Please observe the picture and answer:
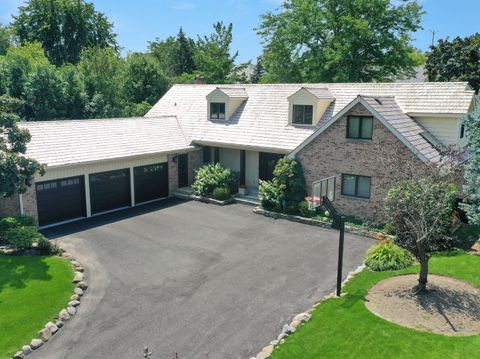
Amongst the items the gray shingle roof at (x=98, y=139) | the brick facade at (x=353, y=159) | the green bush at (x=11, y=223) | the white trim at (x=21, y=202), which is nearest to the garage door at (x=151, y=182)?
the gray shingle roof at (x=98, y=139)

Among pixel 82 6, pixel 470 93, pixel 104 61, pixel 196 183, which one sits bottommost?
pixel 196 183

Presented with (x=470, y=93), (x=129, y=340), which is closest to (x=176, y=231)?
(x=129, y=340)

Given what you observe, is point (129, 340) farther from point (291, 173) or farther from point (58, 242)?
point (291, 173)

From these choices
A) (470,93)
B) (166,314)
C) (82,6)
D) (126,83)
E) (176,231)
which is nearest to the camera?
(166,314)

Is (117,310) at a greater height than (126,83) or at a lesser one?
lesser

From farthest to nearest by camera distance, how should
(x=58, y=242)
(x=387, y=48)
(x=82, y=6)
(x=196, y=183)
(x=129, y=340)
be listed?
(x=82, y=6) < (x=387, y=48) < (x=196, y=183) < (x=58, y=242) < (x=129, y=340)

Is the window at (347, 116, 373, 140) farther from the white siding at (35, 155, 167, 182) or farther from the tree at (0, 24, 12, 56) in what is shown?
the tree at (0, 24, 12, 56)

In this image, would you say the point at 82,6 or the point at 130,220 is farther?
the point at 82,6

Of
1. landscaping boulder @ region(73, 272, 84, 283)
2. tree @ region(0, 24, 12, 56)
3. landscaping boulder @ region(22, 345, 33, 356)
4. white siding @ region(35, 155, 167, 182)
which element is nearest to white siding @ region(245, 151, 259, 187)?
white siding @ region(35, 155, 167, 182)
